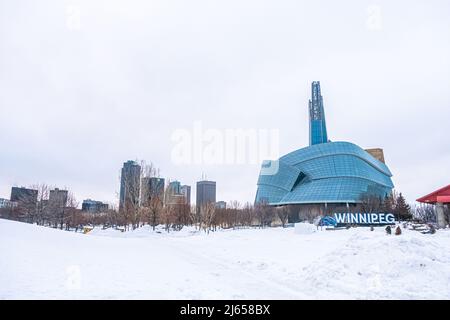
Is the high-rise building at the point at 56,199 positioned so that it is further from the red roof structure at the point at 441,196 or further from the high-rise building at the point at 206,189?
the high-rise building at the point at 206,189

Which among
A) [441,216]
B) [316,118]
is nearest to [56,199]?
[441,216]

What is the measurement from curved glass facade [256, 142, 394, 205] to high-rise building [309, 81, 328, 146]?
23421 mm

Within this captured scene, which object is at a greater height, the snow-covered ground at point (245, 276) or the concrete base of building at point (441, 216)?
the concrete base of building at point (441, 216)

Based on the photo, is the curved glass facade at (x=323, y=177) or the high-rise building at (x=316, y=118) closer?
the curved glass facade at (x=323, y=177)

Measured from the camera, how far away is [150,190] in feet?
151

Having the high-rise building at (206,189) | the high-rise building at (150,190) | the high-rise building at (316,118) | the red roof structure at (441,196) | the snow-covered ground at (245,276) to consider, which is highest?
the high-rise building at (316,118)

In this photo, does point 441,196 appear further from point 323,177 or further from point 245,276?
point 323,177

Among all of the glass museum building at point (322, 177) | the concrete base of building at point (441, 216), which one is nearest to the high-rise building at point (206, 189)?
the glass museum building at point (322, 177)

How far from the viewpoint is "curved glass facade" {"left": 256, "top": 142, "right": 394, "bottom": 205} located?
8219 centimetres

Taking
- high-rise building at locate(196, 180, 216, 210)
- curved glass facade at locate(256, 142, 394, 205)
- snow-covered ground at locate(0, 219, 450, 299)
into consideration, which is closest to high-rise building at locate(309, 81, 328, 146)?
curved glass facade at locate(256, 142, 394, 205)

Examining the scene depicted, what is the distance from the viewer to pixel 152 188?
46594mm

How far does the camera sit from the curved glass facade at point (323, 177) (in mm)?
82188

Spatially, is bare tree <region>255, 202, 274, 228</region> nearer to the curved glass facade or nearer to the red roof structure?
the curved glass facade

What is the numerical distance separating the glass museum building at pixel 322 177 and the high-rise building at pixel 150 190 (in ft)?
159
